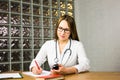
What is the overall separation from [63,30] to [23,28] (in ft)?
3.26

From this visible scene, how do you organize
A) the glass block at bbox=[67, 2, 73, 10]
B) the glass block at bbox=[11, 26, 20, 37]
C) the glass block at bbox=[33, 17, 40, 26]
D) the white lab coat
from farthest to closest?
the glass block at bbox=[67, 2, 73, 10]
the glass block at bbox=[33, 17, 40, 26]
the glass block at bbox=[11, 26, 20, 37]
the white lab coat

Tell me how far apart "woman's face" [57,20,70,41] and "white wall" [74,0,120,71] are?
1.29 metres

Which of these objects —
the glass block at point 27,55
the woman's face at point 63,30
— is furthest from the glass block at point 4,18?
the woman's face at point 63,30

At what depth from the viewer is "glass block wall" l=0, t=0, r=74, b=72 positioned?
267 cm

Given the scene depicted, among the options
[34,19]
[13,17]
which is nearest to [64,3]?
[34,19]

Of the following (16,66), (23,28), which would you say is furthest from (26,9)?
(16,66)

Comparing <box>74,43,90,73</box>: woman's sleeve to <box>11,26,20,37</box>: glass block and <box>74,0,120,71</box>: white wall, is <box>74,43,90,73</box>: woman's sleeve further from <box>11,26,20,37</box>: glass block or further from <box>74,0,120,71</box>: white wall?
<box>74,0,120,71</box>: white wall

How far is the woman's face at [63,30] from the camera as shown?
2020mm

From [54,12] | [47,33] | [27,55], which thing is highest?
[54,12]

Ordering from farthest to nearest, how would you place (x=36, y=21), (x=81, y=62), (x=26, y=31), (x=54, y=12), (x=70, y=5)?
(x=70, y=5)
(x=54, y=12)
(x=36, y=21)
(x=26, y=31)
(x=81, y=62)

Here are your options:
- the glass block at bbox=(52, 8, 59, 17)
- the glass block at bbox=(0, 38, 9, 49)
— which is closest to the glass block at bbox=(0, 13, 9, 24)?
the glass block at bbox=(0, 38, 9, 49)

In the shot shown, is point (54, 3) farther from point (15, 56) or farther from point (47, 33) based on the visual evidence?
point (15, 56)

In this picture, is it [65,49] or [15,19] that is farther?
[15,19]

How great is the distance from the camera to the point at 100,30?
10.8 feet
